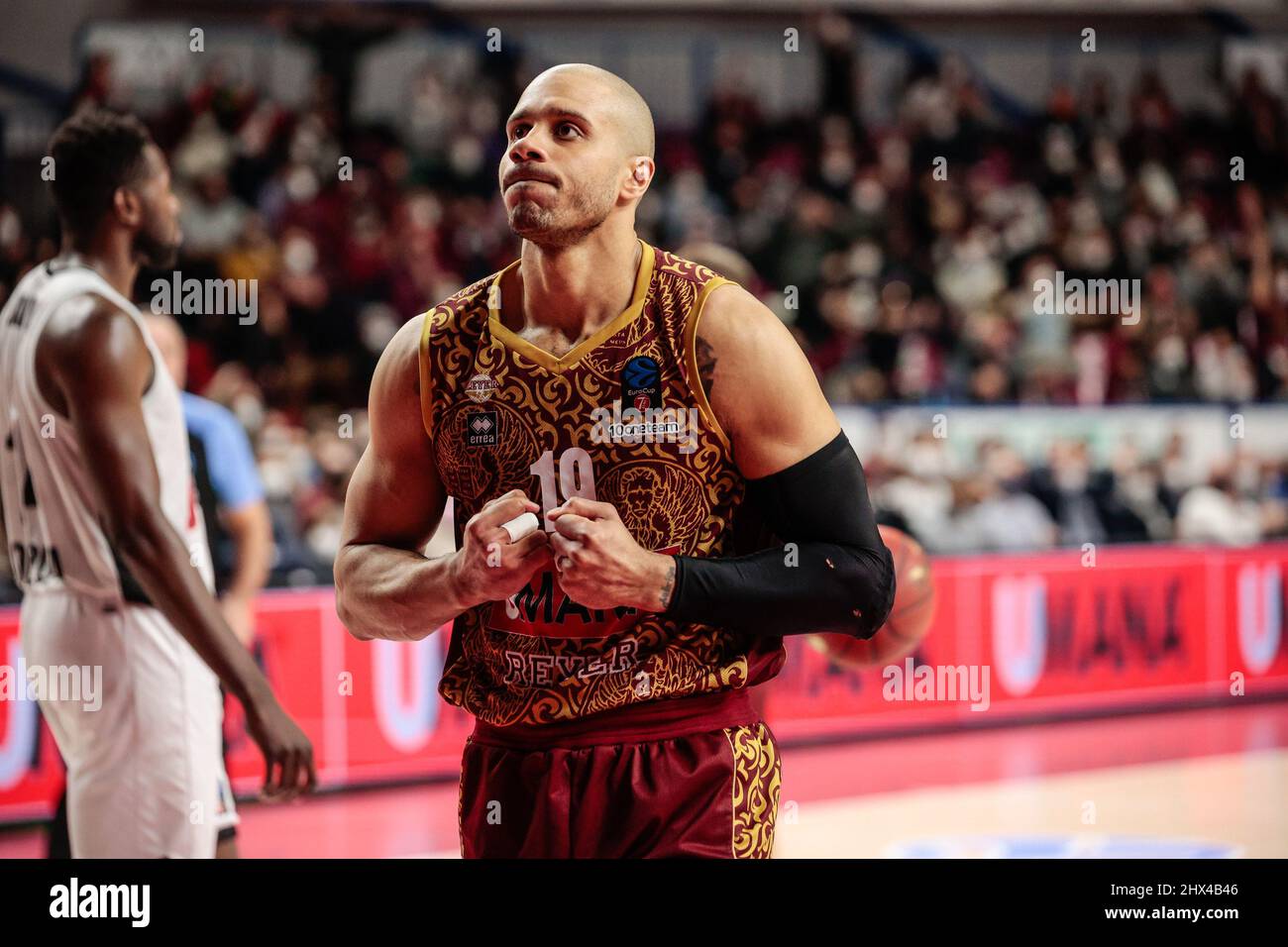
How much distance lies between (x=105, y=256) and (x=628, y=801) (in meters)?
1.91

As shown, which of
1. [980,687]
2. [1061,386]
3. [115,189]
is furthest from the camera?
[1061,386]

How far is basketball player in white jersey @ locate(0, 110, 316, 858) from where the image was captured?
3.22 meters

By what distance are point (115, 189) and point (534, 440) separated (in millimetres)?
1572

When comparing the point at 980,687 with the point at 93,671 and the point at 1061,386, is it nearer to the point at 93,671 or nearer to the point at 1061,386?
the point at 1061,386

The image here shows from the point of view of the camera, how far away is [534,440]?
2.47 metres
